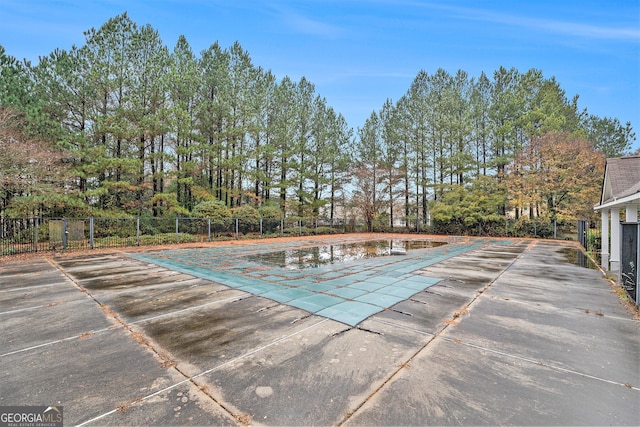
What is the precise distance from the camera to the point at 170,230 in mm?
16969

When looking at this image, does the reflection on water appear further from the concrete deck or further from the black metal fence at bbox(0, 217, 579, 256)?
the black metal fence at bbox(0, 217, 579, 256)

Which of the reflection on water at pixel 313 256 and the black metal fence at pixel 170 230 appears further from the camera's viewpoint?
the black metal fence at pixel 170 230

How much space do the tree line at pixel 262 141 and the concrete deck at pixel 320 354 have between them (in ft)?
33.7

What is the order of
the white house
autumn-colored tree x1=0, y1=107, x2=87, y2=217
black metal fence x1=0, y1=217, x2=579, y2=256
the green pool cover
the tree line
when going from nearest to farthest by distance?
the green pool cover < the white house < autumn-colored tree x1=0, y1=107, x2=87, y2=217 < black metal fence x1=0, y1=217, x2=579, y2=256 < the tree line

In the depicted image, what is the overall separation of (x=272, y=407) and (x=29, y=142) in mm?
16138

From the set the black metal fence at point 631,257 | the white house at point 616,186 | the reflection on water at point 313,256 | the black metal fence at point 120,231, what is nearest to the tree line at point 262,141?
the black metal fence at point 120,231

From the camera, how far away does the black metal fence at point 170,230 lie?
11.6 metres

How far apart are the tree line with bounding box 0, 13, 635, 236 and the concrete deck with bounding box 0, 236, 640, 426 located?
10.3 metres

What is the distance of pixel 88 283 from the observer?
5891 mm

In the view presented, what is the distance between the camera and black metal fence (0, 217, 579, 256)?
11.6 m

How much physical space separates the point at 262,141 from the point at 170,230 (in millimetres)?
10438

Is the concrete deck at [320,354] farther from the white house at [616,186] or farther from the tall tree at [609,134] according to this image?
the tall tree at [609,134]

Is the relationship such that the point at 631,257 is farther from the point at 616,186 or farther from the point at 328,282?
the point at 328,282

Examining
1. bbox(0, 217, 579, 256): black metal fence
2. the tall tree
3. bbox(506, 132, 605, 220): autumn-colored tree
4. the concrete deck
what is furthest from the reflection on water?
the tall tree
